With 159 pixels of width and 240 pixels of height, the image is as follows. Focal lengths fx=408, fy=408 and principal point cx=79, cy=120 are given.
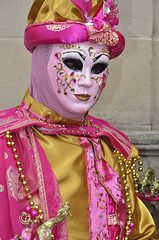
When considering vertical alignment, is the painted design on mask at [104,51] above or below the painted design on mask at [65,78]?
above

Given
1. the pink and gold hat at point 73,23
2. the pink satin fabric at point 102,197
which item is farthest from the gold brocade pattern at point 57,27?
the pink satin fabric at point 102,197

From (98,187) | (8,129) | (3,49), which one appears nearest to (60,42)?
(8,129)

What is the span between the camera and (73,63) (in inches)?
49.5

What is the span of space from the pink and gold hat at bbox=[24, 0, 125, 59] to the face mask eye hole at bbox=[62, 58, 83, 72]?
0.06m

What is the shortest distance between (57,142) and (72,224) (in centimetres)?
26

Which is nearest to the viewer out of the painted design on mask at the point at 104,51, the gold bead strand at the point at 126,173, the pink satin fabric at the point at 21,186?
the pink satin fabric at the point at 21,186

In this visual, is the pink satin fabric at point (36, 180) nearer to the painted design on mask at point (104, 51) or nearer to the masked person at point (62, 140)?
the masked person at point (62, 140)

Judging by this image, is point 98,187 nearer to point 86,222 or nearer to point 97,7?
point 86,222

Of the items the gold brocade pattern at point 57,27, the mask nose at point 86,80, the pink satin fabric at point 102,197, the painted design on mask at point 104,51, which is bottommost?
the pink satin fabric at point 102,197

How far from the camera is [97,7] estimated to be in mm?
1293

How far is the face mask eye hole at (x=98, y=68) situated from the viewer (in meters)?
1.30

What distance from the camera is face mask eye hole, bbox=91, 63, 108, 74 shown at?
130 cm

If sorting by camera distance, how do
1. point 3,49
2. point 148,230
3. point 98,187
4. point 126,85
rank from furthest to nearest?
1. point 126,85
2. point 3,49
3. point 148,230
4. point 98,187

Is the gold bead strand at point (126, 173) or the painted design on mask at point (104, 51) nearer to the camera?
the painted design on mask at point (104, 51)
